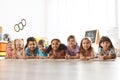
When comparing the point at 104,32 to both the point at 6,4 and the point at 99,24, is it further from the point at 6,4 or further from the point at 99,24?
the point at 6,4

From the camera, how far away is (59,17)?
6266 millimetres

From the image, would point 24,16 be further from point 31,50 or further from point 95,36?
point 31,50

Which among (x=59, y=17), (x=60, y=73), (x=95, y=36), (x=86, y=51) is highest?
(x=59, y=17)

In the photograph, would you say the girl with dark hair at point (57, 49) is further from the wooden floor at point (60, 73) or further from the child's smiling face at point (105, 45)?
the wooden floor at point (60, 73)

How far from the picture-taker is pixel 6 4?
20.7ft

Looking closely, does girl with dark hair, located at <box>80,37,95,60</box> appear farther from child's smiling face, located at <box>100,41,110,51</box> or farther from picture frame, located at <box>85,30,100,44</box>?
picture frame, located at <box>85,30,100,44</box>

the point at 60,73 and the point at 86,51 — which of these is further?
the point at 86,51

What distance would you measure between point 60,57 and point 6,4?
3.59 m

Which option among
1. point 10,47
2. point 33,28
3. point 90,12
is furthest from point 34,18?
point 10,47

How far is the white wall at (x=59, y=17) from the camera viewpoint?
504 centimetres

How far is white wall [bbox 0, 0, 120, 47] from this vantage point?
5043mm

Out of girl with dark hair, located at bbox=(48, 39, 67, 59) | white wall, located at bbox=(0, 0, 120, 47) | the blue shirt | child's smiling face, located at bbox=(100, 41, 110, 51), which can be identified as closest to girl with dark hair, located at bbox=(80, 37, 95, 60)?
child's smiling face, located at bbox=(100, 41, 110, 51)

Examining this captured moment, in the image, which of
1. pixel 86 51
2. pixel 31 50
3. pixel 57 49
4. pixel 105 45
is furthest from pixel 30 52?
pixel 105 45

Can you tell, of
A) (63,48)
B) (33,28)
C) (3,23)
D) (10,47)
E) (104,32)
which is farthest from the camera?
Result: (33,28)
